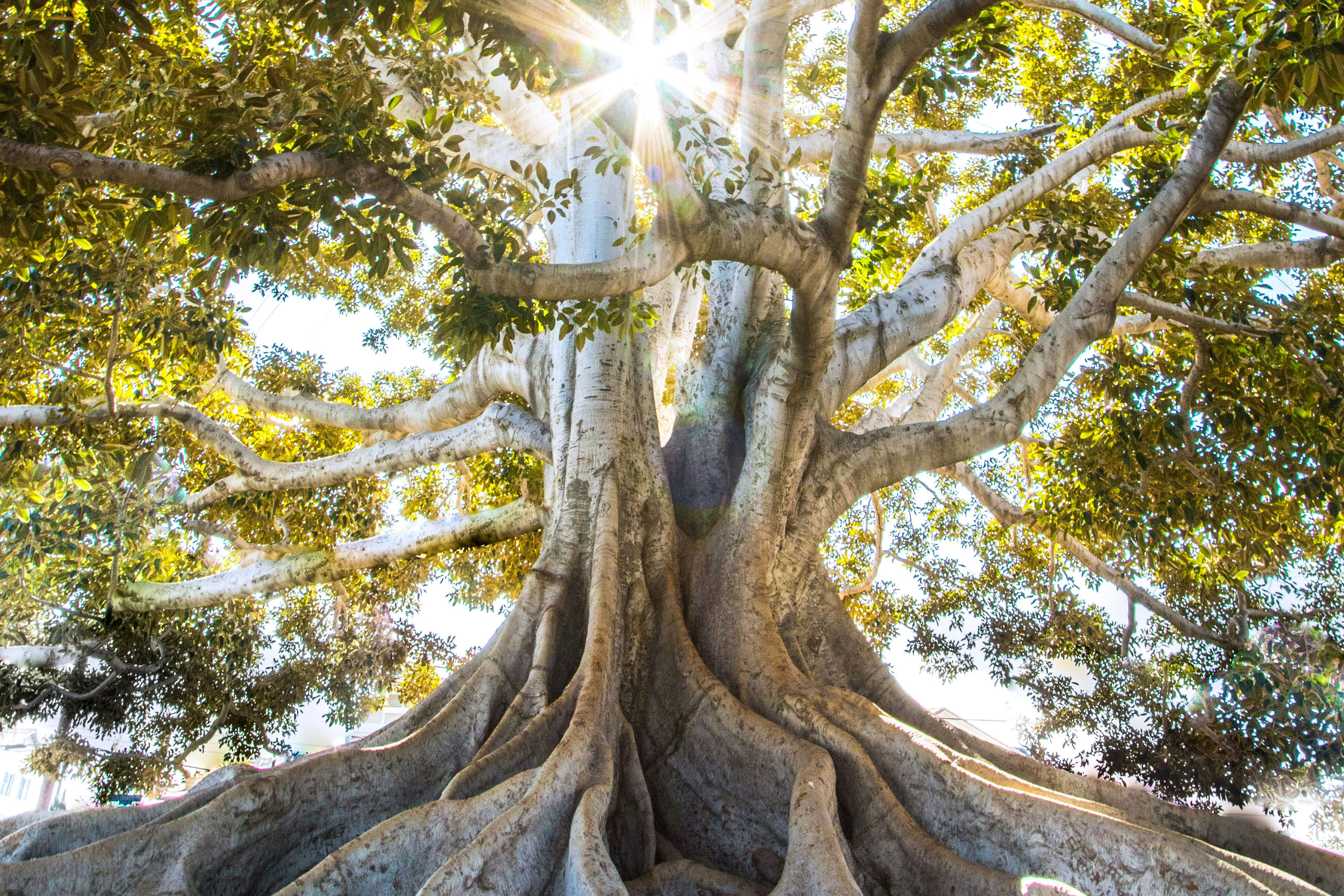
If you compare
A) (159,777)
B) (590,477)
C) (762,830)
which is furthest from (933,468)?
(159,777)

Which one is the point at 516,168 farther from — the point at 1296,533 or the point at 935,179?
the point at 1296,533

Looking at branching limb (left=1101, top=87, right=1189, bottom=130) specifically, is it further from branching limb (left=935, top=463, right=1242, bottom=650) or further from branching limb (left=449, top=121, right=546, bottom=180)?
branching limb (left=449, top=121, right=546, bottom=180)

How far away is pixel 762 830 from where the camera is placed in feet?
11.1

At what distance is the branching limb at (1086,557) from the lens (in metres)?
6.50

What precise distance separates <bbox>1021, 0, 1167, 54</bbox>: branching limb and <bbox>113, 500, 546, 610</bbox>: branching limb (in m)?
4.80

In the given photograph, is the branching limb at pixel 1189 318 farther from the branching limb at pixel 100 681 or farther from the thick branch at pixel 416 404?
the branching limb at pixel 100 681

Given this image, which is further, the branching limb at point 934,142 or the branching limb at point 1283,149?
the branching limb at point 934,142

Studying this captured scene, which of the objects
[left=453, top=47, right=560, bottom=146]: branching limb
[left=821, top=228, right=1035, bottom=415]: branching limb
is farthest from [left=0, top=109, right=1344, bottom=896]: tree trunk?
[left=453, top=47, right=560, bottom=146]: branching limb

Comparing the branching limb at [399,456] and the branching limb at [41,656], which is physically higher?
the branching limb at [399,456]

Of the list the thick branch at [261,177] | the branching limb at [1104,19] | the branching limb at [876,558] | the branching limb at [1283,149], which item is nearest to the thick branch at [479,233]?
the thick branch at [261,177]

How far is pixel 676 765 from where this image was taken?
3791 millimetres

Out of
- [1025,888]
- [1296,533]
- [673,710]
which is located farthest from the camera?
[1296,533]

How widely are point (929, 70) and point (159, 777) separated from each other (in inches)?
340

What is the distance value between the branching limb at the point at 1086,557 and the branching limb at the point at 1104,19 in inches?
125
